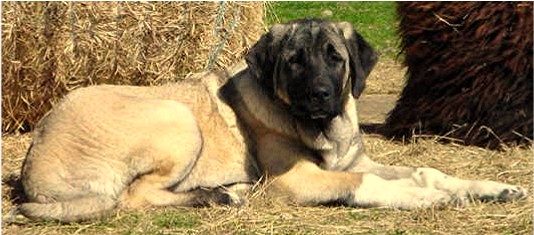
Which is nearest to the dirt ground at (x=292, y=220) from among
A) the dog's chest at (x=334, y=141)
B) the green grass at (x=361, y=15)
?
the dog's chest at (x=334, y=141)

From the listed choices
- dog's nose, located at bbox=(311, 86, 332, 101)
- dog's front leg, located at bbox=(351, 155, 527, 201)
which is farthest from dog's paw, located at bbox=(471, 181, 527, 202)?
dog's nose, located at bbox=(311, 86, 332, 101)

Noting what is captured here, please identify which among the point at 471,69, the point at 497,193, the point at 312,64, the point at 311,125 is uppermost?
the point at 312,64

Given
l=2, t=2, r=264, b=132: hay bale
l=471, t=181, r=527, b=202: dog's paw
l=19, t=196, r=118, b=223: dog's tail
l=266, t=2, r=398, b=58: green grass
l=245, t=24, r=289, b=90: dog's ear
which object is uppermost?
l=245, t=24, r=289, b=90: dog's ear

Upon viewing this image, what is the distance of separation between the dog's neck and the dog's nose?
43cm

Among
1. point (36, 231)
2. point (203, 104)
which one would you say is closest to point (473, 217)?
point (203, 104)

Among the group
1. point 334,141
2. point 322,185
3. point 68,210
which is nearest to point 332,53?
point 334,141

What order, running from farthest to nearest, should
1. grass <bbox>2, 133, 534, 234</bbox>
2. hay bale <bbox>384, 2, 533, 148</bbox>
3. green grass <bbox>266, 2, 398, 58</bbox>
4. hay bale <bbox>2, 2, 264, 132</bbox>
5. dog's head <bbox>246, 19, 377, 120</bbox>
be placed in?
green grass <bbox>266, 2, 398, 58</bbox>
hay bale <bbox>2, 2, 264, 132</bbox>
hay bale <bbox>384, 2, 533, 148</bbox>
dog's head <bbox>246, 19, 377, 120</bbox>
grass <bbox>2, 133, 534, 234</bbox>

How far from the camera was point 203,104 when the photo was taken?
22.0 ft

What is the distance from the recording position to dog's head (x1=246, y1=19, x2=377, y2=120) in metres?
6.04

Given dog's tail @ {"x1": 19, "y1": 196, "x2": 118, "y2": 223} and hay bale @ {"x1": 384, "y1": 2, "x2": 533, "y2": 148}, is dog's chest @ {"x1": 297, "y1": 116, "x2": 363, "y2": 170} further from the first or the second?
hay bale @ {"x1": 384, "y1": 2, "x2": 533, "y2": 148}

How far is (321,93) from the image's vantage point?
19.5 ft

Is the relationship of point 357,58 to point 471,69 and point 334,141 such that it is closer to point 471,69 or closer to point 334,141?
point 334,141

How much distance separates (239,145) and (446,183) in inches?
56.7

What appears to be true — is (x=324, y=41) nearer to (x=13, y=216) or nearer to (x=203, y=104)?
(x=203, y=104)
